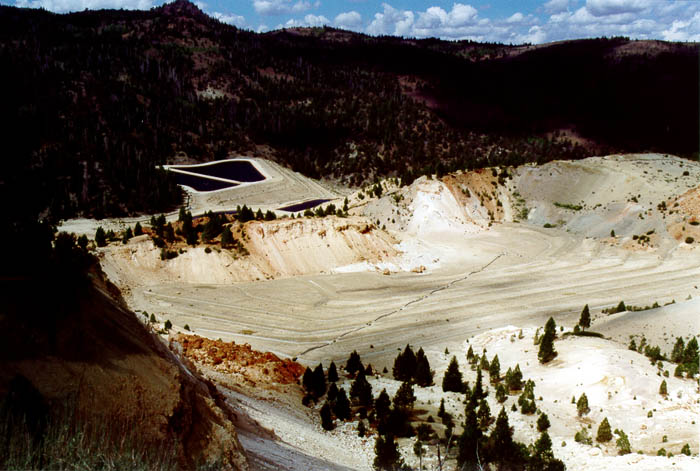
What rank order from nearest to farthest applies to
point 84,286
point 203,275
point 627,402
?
point 84,286
point 627,402
point 203,275

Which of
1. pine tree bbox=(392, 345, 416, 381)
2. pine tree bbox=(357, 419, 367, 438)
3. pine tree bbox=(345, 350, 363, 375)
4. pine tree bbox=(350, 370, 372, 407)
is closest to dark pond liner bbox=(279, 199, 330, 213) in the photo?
pine tree bbox=(345, 350, 363, 375)

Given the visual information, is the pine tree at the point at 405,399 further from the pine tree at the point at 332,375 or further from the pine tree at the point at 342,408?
the pine tree at the point at 332,375

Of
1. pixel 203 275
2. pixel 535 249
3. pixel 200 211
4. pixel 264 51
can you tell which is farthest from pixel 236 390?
pixel 264 51

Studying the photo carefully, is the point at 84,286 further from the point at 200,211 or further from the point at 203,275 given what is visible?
the point at 200,211

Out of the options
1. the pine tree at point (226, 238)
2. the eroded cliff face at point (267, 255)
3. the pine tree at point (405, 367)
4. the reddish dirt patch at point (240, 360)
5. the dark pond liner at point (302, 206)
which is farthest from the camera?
the dark pond liner at point (302, 206)

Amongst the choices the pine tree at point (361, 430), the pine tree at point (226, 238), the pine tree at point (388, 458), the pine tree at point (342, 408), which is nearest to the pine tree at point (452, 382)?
the pine tree at point (342, 408)

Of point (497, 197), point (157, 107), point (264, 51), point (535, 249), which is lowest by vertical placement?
point (535, 249)

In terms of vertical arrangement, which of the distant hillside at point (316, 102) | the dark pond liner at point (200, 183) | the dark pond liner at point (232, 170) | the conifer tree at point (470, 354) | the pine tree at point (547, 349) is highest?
the distant hillside at point (316, 102)

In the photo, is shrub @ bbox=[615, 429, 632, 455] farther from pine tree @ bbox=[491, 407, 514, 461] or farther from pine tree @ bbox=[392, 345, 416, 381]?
pine tree @ bbox=[392, 345, 416, 381]
